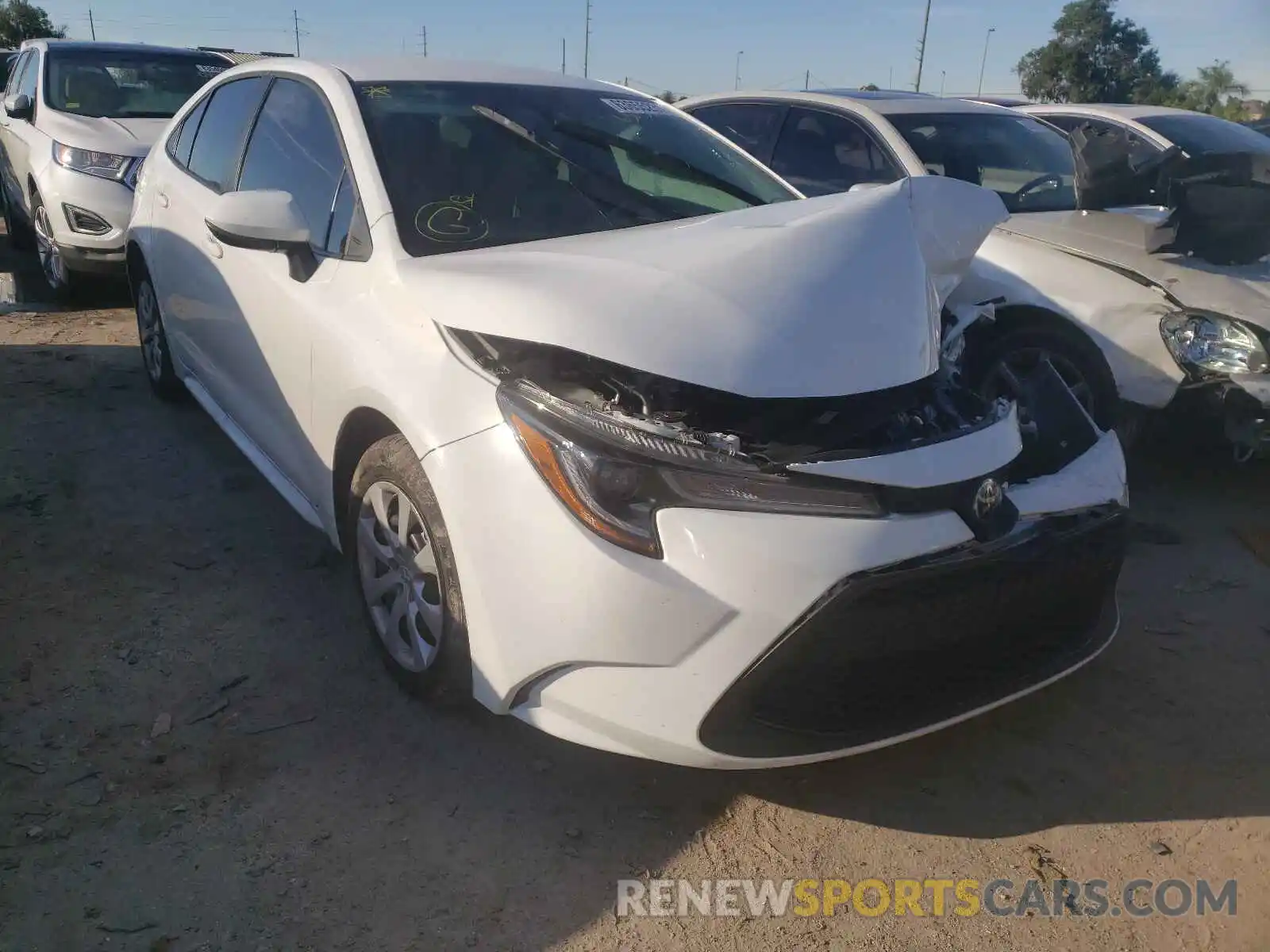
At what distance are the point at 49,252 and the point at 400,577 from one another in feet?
20.5

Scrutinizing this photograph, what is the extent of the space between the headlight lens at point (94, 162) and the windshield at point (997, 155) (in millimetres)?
5112

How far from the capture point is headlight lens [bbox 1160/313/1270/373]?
393 cm

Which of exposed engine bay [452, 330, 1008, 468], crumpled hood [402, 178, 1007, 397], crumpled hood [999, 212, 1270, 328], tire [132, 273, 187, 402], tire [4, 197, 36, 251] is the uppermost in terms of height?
crumpled hood [402, 178, 1007, 397]

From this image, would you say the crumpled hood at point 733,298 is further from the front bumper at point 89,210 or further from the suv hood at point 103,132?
the suv hood at point 103,132

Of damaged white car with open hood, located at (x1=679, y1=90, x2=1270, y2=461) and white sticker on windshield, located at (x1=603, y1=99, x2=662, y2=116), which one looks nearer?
white sticker on windshield, located at (x1=603, y1=99, x2=662, y2=116)

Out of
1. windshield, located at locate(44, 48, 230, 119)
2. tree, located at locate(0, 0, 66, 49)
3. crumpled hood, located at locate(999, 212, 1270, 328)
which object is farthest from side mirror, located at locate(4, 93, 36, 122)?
tree, located at locate(0, 0, 66, 49)

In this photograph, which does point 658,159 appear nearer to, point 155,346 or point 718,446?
point 718,446

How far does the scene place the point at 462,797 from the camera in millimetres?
2541

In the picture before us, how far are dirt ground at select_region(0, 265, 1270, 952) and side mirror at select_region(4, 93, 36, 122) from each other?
5241 mm

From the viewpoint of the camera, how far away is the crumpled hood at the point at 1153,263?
3.98m

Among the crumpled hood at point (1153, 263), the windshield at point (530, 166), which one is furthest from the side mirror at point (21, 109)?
the crumpled hood at point (1153, 263)

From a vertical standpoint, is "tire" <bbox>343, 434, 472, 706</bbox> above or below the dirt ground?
above

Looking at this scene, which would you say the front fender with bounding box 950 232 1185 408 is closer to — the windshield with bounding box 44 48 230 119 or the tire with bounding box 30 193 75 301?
the tire with bounding box 30 193 75 301

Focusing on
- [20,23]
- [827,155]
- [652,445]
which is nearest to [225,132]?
[652,445]
